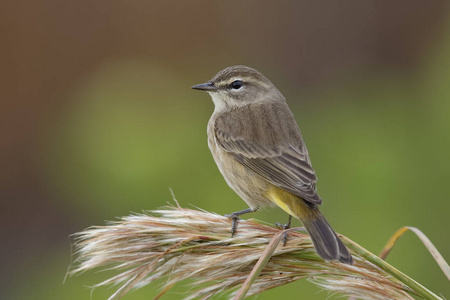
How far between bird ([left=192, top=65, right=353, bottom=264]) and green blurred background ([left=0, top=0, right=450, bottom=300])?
1368 mm

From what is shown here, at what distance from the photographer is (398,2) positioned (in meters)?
9.18

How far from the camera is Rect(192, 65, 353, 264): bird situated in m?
3.28

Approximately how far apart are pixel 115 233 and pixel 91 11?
6.81 m

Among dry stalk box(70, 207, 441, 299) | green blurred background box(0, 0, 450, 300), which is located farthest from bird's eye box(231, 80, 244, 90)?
dry stalk box(70, 207, 441, 299)

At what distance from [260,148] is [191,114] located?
117 inches

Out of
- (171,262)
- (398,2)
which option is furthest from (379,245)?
(398,2)

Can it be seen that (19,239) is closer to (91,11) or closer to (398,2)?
(91,11)

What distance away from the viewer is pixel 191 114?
6648 mm

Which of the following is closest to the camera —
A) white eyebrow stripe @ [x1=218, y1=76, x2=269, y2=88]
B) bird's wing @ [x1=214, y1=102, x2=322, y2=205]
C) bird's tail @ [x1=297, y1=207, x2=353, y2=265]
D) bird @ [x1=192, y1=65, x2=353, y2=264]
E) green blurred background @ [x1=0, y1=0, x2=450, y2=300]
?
bird's tail @ [x1=297, y1=207, x2=353, y2=265]

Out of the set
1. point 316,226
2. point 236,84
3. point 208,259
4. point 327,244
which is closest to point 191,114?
point 236,84

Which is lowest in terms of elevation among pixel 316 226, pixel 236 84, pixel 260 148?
pixel 316 226

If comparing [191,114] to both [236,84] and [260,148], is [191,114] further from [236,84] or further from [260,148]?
[260,148]

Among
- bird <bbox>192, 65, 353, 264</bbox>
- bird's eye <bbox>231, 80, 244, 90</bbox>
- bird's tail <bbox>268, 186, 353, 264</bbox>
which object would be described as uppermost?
bird's eye <bbox>231, 80, 244, 90</bbox>

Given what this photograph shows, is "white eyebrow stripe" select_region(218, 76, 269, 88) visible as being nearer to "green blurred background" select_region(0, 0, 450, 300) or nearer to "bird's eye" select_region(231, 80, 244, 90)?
"bird's eye" select_region(231, 80, 244, 90)
